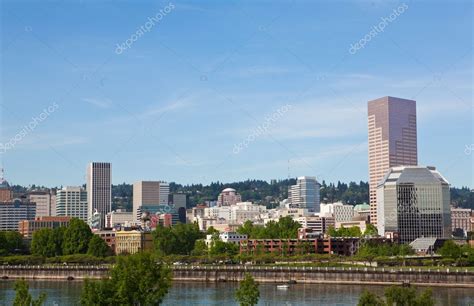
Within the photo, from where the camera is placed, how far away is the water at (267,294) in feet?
263

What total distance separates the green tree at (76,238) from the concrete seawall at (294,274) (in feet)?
81.0

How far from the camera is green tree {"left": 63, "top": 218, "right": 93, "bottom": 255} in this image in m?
160

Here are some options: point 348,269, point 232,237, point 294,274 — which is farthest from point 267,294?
point 232,237

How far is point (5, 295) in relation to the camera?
3669 inches

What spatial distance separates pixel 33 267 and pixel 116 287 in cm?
8751

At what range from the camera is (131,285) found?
5156 cm

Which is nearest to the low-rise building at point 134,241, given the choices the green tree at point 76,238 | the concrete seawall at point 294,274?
the green tree at point 76,238

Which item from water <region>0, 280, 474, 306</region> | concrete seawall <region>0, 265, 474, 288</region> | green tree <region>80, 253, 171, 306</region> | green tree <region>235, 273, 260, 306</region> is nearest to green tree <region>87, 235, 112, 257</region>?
concrete seawall <region>0, 265, 474, 288</region>

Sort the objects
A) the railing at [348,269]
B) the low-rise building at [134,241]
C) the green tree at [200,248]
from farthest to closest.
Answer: the low-rise building at [134,241], the green tree at [200,248], the railing at [348,269]

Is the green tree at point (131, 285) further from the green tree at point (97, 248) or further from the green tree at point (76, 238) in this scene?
the green tree at point (76, 238)

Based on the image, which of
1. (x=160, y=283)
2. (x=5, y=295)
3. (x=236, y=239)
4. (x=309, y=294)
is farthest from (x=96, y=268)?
(x=160, y=283)

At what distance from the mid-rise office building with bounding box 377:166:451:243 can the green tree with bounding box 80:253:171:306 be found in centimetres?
14636

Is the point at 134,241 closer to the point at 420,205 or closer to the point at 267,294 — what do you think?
the point at 420,205

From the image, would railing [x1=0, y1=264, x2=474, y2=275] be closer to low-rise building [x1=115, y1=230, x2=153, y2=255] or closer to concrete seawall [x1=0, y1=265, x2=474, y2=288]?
concrete seawall [x1=0, y1=265, x2=474, y2=288]
